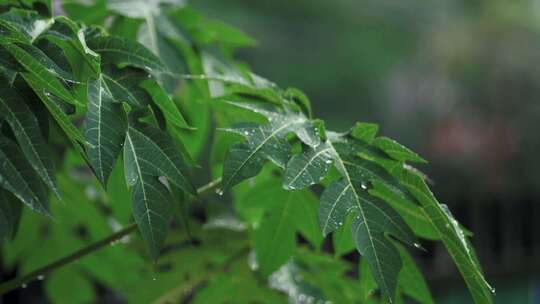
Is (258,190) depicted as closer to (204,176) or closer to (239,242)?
(239,242)

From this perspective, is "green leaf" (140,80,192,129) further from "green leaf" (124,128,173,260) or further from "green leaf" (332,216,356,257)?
"green leaf" (332,216,356,257)

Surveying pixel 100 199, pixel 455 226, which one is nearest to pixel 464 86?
pixel 100 199

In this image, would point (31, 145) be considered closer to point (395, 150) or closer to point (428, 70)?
point (395, 150)

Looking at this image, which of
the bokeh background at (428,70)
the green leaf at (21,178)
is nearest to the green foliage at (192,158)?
the green leaf at (21,178)

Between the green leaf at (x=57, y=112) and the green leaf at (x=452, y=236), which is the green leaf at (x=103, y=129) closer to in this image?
the green leaf at (x=57, y=112)

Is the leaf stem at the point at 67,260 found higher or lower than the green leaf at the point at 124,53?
lower

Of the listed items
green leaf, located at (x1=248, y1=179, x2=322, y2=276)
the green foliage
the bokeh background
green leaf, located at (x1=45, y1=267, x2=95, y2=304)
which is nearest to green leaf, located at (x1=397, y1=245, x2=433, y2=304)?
the green foliage
